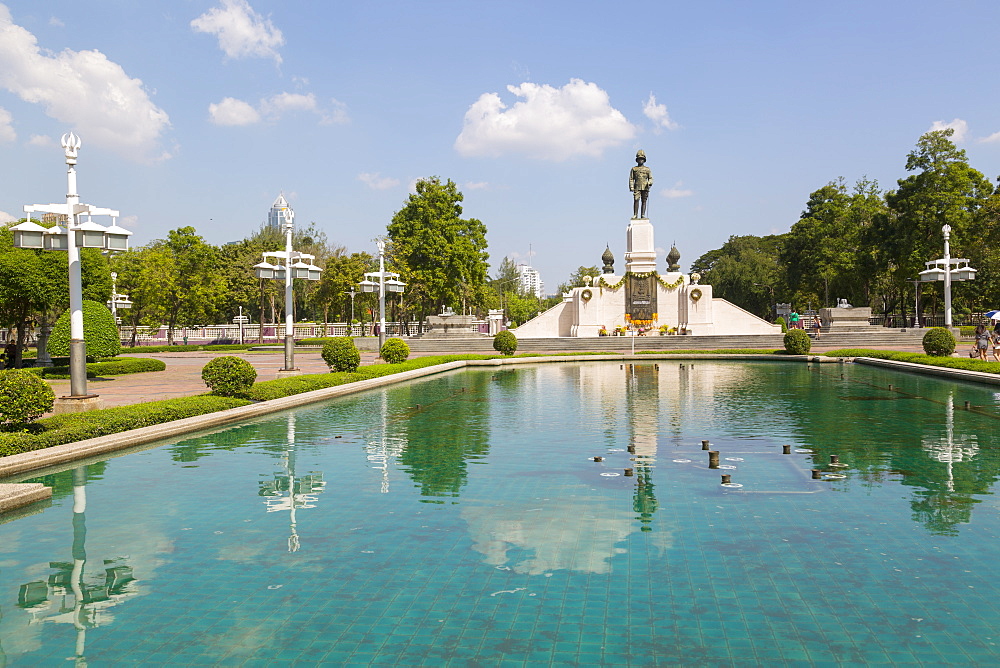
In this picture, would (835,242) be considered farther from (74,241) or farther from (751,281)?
(74,241)

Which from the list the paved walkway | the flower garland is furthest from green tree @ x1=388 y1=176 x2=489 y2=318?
the paved walkway

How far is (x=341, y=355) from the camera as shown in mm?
25203

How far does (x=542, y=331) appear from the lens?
54.5 metres

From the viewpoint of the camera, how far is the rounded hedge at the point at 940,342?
2850 cm

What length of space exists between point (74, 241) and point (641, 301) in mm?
41544

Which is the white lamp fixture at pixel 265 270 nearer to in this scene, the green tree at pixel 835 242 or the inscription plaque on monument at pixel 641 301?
the inscription plaque on monument at pixel 641 301

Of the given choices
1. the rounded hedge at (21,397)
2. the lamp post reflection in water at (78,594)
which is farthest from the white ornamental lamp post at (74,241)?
the lamp post reflection in water at (78,594)

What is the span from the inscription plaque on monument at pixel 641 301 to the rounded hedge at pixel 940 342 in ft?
79.6

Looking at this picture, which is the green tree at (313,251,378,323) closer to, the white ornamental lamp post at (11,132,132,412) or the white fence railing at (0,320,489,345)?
the white fence railing at (0,320,489,345)

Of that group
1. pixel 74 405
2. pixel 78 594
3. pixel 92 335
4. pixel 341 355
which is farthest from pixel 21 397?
pixel 92 335

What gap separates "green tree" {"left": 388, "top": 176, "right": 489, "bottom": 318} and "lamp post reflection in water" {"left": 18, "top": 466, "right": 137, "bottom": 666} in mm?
53167

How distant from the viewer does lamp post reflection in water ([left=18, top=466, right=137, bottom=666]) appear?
586 cm

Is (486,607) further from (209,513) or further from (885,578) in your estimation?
(209,513)

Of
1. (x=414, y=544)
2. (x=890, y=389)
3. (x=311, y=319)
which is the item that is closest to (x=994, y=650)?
(x=414, y=544)
